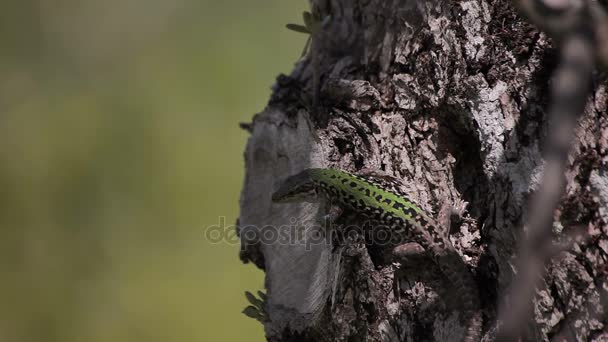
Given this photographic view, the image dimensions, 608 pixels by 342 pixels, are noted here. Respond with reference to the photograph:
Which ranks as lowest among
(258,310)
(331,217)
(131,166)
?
(258,310)

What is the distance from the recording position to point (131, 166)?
6016 mm

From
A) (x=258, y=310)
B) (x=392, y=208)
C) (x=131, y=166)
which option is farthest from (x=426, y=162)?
(x=131, y=166)

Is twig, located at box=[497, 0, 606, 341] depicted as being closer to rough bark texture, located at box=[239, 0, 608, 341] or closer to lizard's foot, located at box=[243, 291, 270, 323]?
rough bark texture, located at box=[239, 0, 608, 341]

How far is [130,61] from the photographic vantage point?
6.66 m

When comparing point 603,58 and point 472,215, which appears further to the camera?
point 472,215

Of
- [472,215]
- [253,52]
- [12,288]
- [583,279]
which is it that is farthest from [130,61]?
[583,279]

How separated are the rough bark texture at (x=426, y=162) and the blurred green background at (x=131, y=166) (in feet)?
6.70

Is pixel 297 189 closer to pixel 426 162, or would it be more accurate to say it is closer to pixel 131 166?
→ pixel 426 162

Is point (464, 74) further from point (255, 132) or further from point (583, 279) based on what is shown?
point (255, 132)

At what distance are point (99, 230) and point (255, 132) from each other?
2.96m

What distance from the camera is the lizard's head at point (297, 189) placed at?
3277 millimetres

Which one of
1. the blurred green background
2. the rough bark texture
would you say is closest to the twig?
the rough bark texture

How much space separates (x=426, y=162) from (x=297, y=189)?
80cm

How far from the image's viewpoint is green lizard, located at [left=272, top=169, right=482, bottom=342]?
→ 2.40 m
